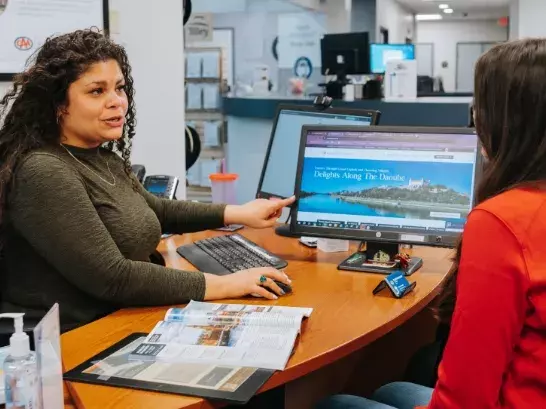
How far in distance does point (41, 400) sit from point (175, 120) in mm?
2328

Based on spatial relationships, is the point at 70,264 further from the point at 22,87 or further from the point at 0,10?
the point at 0,10

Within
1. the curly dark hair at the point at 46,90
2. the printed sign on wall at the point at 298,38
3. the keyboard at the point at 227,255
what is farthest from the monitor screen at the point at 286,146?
the printed sign on wall at the point at 298,38

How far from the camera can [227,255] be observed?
2.13 meters

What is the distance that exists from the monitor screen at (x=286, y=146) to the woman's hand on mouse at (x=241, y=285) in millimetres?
708

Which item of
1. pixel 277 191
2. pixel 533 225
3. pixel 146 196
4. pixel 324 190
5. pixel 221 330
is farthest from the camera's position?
pixel 277 191

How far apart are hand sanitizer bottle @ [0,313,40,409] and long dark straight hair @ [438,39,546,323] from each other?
2.26ft

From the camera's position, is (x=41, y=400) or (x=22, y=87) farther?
(x=22, y=87)

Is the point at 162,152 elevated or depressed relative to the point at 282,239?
elevated

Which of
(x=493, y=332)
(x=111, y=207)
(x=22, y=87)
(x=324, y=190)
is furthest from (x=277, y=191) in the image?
(x=493, y=332)

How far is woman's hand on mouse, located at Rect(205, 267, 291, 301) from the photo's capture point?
1.71 metres

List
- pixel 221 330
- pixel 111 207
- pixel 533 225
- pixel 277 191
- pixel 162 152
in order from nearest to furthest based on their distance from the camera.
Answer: pixel 533 225 < pixel 221 330 < pixel 111 207 < pixel 277 191 < pixel 162 152

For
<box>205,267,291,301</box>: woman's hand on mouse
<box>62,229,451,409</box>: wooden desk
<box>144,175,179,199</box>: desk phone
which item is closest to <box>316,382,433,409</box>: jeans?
<box>62,229,451,409</box>: wooden desk

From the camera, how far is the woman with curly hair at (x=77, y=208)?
163 cm

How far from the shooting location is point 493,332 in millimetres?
1080
